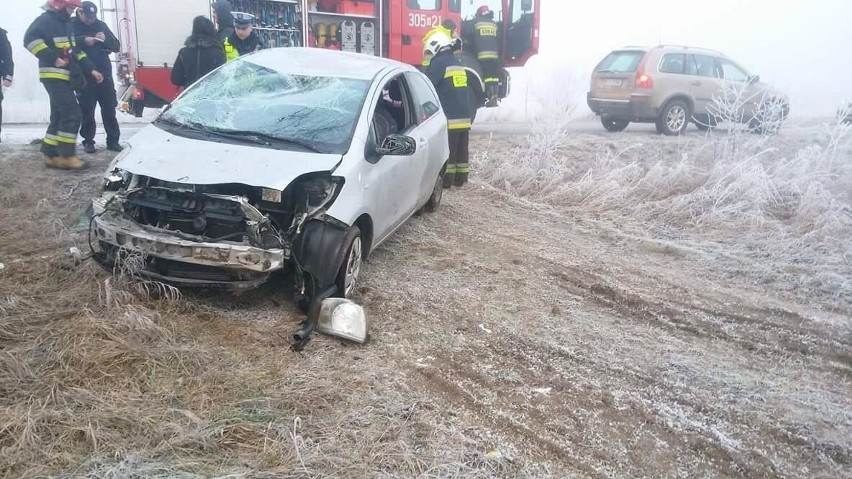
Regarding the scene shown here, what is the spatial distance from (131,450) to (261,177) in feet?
5.77

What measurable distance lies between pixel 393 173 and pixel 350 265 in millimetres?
927

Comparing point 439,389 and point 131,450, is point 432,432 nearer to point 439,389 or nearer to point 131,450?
point 439,389

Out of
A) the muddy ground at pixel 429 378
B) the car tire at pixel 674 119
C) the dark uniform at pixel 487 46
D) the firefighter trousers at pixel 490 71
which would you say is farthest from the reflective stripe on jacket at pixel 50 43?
the car tire at pixel 674 119

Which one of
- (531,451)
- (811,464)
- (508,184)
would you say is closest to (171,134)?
(531,451)

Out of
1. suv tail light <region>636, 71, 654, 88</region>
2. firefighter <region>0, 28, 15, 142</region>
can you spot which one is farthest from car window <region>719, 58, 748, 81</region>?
firefighter <region>0, 28, 15, 142</region>

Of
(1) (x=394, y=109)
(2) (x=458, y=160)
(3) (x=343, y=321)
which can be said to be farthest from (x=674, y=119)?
(3) (x=343, y=321)

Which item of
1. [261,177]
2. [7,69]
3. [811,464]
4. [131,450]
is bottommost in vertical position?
[811,464]

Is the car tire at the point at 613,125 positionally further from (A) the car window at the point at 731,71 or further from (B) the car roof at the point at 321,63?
(B) the car roof at the point at 321,63

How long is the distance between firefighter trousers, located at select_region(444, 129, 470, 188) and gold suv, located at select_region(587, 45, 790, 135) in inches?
224

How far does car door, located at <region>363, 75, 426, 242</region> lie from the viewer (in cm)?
459

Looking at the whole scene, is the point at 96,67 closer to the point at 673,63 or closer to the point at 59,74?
the point at 59,74

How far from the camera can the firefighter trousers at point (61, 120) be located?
6.96 metres

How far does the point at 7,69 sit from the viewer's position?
828 cm

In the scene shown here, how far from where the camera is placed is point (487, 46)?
10.3 meters
